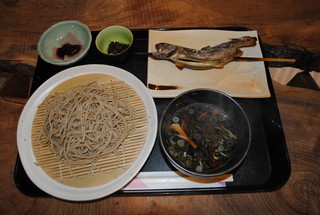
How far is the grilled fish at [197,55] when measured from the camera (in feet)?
8.36

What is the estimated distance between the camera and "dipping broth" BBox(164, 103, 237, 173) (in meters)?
2.03

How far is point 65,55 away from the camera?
2773 mm

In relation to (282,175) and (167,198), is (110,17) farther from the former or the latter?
(282,175)

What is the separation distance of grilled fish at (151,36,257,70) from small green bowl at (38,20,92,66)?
35.9 inches

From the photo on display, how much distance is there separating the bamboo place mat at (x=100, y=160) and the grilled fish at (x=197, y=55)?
0.58 metres

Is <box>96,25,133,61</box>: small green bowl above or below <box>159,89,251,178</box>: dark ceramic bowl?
above

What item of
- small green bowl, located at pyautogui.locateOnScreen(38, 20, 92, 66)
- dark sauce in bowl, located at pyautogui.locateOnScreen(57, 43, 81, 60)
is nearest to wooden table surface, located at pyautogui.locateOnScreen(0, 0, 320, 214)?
small green bowl, located at pyautogui.locateOnScreen(38, 20, 92, 66)

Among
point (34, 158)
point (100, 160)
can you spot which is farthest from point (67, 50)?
point (100, 160)

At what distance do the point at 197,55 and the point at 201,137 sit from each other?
0.97 meters

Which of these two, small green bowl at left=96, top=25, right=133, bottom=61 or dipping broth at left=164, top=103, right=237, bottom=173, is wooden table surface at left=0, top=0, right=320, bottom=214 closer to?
small green bowl at left=96, top=25, right=133, bottom=61

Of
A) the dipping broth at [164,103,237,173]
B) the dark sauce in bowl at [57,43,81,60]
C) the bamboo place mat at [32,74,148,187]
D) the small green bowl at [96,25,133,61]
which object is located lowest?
the bamboo place mat at [32,74,148,187]

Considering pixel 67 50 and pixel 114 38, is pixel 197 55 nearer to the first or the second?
pixel 114 38

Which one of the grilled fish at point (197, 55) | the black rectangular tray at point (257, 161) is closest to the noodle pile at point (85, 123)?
the black rectangular tray at point (257, 161)

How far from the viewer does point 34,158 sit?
2191 millimetres
